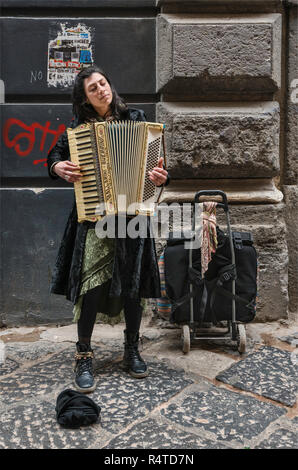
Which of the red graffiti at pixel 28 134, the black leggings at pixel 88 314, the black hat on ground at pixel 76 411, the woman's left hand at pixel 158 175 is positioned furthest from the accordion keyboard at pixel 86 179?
the red graffiti at pixel 28 134

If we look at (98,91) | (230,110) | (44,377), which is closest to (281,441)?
(44,377)

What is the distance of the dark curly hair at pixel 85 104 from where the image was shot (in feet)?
7.91

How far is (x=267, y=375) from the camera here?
2527 millimetres

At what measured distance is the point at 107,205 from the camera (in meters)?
2.30

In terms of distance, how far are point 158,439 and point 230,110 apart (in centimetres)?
228

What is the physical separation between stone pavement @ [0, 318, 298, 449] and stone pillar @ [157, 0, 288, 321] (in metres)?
0.71

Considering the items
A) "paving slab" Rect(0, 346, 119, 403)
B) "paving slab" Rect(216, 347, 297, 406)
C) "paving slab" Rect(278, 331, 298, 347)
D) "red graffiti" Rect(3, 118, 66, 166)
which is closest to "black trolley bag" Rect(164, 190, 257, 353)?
"paving slab" Rect(216, 347, 297, 406)

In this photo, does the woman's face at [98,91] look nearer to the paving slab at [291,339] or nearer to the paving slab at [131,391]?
the paving slab at [131,391]

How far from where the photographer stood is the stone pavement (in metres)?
1.92

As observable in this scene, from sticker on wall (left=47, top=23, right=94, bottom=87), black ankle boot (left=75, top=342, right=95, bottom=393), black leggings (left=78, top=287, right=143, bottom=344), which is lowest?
black ankle boot (left=75, top=342, right=95, bottom=393)

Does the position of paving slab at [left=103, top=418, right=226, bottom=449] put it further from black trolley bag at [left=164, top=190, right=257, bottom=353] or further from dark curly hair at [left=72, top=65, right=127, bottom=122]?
Answer: dark curly hair at [left=72, top=65, right=127, bottom=122]

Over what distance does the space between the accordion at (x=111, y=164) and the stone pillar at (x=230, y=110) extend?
0.89 metres

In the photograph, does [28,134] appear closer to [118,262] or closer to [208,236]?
[118,262]

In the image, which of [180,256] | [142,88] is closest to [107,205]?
[180,256]
